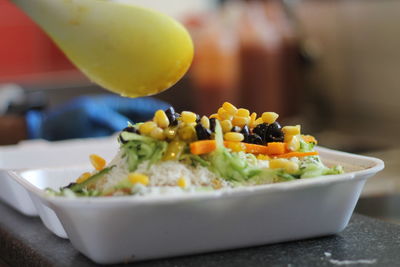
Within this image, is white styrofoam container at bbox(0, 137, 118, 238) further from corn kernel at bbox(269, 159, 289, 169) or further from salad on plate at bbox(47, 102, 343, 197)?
corn kernel at bbox(269, 159, 289, 169)

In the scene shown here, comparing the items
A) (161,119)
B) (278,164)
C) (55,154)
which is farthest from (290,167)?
(55,154)

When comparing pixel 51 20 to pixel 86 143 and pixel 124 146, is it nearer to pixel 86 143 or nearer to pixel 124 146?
pixel 124 146

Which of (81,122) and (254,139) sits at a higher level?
(254,139)

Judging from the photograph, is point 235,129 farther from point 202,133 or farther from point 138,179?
point 138,179

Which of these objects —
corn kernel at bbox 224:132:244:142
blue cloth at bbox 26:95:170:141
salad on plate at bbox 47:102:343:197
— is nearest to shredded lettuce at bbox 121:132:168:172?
salad on plate at bbox 47:102:343:197

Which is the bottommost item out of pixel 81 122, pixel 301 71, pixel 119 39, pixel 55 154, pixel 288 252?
pixel 301 71
